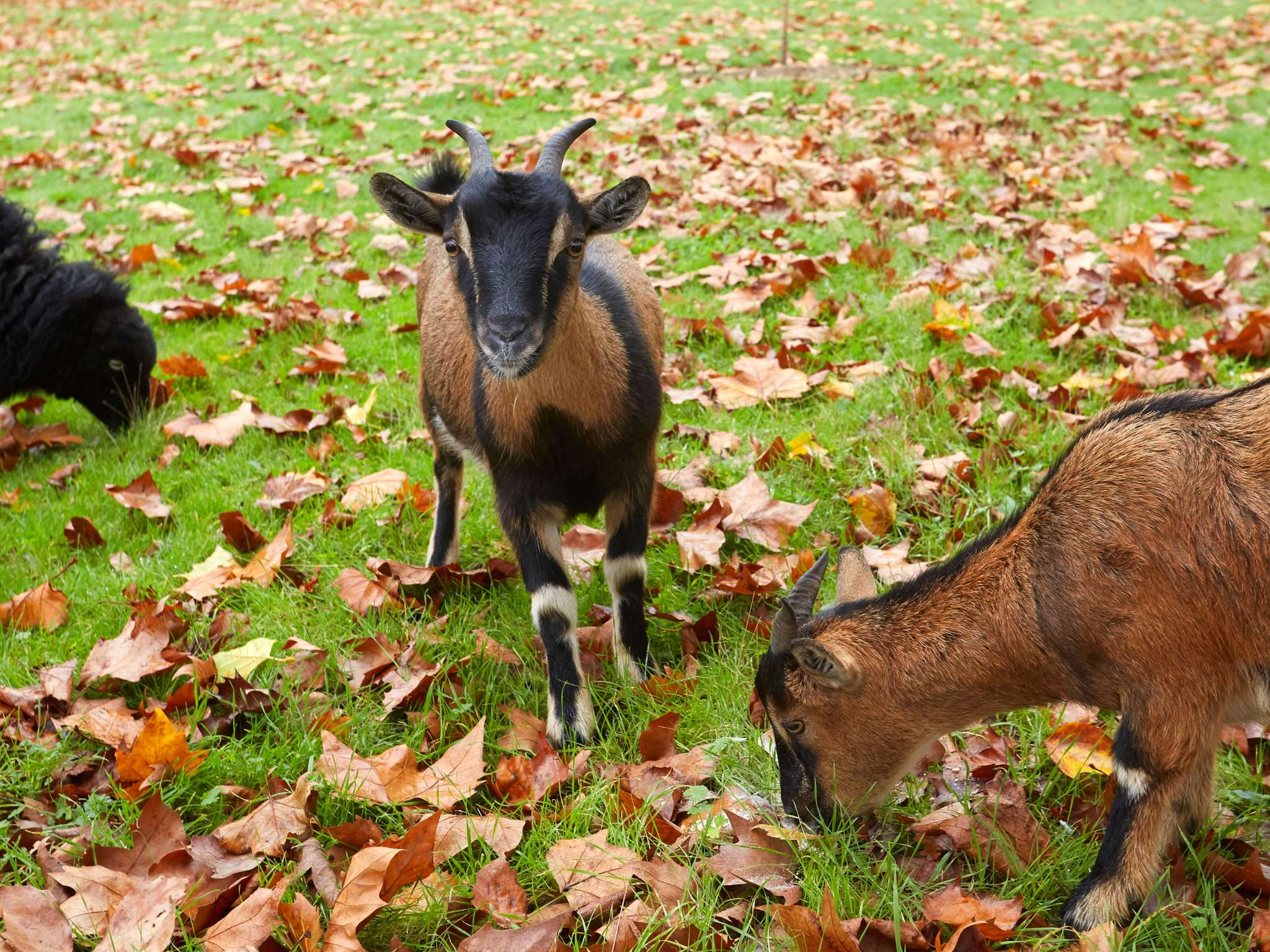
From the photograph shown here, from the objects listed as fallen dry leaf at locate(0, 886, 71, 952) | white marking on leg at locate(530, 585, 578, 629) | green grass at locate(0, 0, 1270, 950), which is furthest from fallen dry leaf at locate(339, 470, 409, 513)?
fallen dry leaf at locate(0, 886, 71, 952)

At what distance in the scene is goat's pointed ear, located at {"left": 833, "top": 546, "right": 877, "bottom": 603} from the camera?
3.29 metres

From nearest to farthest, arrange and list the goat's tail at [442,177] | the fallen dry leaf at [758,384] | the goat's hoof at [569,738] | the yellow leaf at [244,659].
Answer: the goat's hoof at [569,738]
the yellow leaf at [244,659]
the goat's tail at [442,177]
the fallen dry leaf at [758,384]

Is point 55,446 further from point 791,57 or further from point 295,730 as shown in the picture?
point 791,57

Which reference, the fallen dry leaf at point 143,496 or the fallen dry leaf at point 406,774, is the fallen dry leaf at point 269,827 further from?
the fallen dry leaf at point 143,496

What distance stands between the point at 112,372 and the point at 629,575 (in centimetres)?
381

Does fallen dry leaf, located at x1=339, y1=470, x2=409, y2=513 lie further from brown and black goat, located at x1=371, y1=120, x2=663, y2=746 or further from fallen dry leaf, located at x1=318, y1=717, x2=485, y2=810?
fallen dry leaf, located at x1=318, y1=717, x2=485, y2=810

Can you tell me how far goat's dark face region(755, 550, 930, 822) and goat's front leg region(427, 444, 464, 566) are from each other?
200 cm

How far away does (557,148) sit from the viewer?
374 cm

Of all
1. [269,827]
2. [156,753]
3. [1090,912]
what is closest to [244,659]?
[156,753]

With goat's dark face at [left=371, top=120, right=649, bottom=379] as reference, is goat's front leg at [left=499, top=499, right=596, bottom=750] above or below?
below

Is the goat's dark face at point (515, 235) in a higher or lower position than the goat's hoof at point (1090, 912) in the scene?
higher

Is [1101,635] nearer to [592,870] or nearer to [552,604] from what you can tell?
[592,870]

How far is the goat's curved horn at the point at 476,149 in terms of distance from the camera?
3615 millimetres

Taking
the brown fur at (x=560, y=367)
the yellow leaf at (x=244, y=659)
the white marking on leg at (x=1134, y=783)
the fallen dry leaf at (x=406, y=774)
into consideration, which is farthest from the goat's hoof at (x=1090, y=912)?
the yellow leaf at (x=244, y=659)
